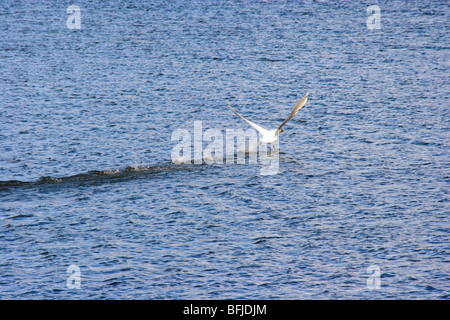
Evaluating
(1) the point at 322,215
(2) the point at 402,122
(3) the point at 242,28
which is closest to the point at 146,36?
(3) the point at 242,28

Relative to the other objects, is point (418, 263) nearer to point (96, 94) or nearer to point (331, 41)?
point (96, 94)

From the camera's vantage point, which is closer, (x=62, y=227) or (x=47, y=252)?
(x=47, y=252)

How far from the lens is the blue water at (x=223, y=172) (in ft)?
83.0

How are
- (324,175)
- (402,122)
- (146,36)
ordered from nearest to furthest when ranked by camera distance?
(324,175)
(402,122)
(146,36)

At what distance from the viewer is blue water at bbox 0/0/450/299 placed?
25.3m

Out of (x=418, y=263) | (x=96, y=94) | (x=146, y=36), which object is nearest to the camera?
(x=418, y=263)

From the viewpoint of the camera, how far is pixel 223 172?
117 feet

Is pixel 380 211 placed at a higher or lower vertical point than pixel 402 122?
lower

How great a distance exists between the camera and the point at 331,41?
7125 centimetres

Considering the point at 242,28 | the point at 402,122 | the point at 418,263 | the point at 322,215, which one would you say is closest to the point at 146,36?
the point at 242,28

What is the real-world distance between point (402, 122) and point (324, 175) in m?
11.9
